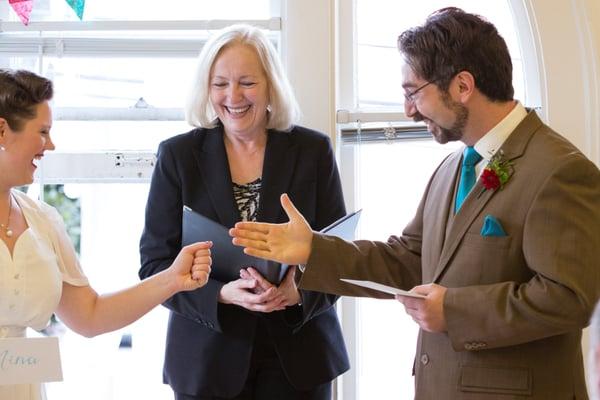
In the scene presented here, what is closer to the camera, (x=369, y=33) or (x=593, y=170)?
(x=593, y=170)

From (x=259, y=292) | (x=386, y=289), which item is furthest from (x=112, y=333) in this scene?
(x=386, y=289)

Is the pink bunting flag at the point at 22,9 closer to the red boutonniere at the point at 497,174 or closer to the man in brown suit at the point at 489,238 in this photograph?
the man in brown suit at the point at 489,238

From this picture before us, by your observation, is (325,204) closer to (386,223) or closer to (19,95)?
(386,223)

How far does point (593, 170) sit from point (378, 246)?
0.64 metres

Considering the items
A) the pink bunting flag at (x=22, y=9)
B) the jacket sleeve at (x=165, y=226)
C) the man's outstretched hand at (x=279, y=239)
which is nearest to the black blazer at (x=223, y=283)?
the jacket sleeve at (x=165, y=226)

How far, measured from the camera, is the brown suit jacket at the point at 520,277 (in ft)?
5.75

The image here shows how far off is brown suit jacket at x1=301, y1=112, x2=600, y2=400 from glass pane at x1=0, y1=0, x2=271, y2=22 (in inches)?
53.8

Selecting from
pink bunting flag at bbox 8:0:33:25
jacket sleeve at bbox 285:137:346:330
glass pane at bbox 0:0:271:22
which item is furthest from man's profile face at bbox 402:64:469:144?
pink bunting flag at bbox 8:0:33:25

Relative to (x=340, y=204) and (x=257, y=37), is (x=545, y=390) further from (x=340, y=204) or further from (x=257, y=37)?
(x=257, y=37)

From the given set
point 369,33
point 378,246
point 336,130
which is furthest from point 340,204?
point 369,33

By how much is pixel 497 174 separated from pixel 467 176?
0.15 metres

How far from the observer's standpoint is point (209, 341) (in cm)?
242

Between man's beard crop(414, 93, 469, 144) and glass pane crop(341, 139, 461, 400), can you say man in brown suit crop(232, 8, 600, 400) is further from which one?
glass pane crop(341, 139, 461, 400)

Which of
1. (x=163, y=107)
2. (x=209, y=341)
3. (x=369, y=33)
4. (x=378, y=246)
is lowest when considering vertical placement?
(x=209, y=341)
